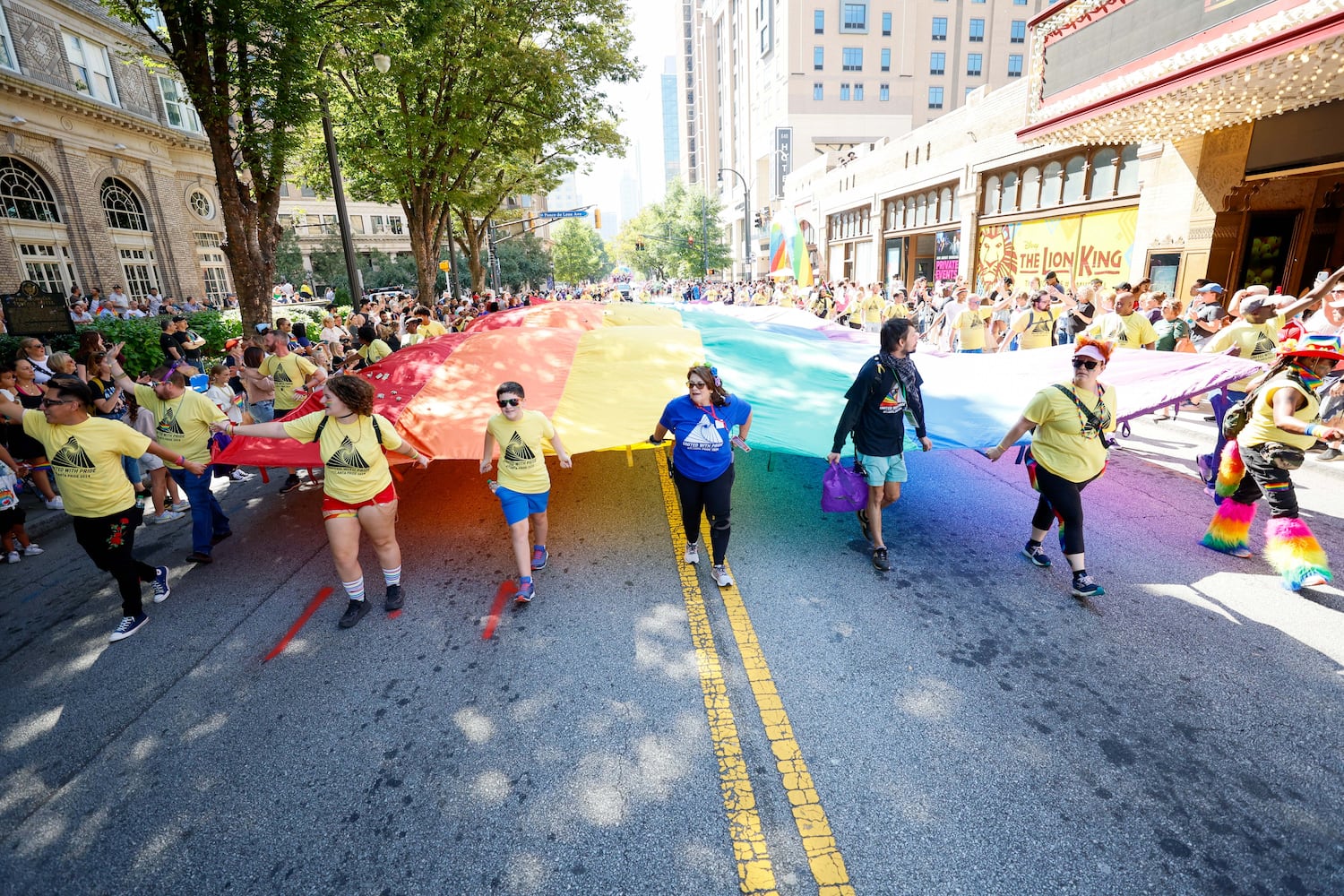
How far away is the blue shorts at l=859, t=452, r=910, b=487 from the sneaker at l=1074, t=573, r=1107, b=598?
1.38m

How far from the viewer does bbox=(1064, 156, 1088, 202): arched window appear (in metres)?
15.1

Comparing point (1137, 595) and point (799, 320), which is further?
point (799, 320)

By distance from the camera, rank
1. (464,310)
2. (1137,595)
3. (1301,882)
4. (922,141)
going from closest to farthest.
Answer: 1. (1301,882)
2. (1137,595)
3. (464,310)
4. (922,141)

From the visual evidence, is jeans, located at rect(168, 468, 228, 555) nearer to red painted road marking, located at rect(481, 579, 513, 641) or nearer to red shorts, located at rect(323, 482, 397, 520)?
red shorts, located at rect(323, 482, 397, 520)

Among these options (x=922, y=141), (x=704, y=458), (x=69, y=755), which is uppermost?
(x=922, y=141)

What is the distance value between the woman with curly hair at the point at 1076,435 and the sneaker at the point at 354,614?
5.22m

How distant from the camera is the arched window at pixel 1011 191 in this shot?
17719mm

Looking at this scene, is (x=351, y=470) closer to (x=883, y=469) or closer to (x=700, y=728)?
A: (x=700, y=728)

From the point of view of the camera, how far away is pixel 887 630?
4230 mm

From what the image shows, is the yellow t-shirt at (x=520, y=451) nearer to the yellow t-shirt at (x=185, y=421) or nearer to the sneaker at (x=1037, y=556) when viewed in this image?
the yellow t-shirt at (x=185, y=421)

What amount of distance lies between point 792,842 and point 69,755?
3.94m

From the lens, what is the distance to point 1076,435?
4.47 meters

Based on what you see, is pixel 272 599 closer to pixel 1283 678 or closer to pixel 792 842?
pixel 792 842

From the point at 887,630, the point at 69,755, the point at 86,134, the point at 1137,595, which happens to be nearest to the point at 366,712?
the point at 69,755
